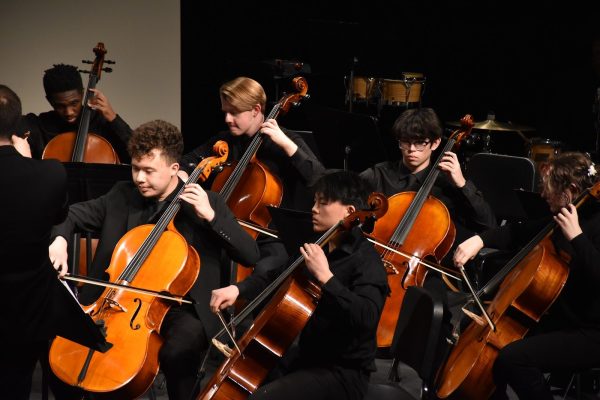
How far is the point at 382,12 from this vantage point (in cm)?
657

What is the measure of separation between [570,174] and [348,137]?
4.84 ft

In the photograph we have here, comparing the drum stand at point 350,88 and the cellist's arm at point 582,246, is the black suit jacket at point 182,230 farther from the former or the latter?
the drum stand at point 350,88

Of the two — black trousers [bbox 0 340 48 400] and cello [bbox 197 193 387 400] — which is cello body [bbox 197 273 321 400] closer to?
cello [bbox 197 193 387 400]

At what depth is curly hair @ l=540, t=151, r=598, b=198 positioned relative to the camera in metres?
2.97

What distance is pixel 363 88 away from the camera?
242 inches

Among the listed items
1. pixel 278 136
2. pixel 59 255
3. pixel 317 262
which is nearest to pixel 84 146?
pixel 278 136

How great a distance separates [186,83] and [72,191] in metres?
2.97

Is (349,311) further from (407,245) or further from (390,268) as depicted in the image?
(407,245)

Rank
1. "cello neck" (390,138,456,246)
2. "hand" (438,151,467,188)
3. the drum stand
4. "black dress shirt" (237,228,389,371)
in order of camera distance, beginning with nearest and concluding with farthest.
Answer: "black dress shirt" (237,228,389,371)
"cello neck" (390,138,456,246)
"hand" (438,151,467,188)
the drum stand

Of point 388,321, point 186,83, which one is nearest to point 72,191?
point 388,321

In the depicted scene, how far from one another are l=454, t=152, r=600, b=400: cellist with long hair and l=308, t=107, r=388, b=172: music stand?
1.14 metres

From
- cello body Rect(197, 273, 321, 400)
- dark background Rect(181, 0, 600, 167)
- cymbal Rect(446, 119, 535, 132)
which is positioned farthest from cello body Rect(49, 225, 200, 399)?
cymbal Rect(446, 119, 535, 132)

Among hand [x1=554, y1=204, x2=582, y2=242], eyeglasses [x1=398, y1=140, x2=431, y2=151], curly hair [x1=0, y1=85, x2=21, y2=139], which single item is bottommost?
hand [x1=554, y1=204, x2=582, y2=242]

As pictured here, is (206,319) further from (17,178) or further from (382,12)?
(382,12)
